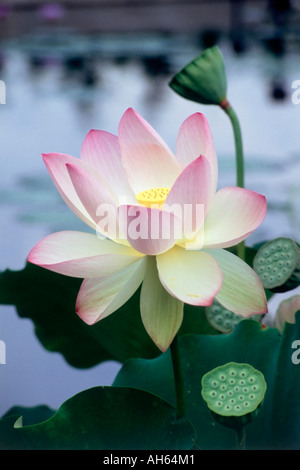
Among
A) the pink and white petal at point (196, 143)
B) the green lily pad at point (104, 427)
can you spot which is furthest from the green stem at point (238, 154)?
the green lily pad at point (104, 427)

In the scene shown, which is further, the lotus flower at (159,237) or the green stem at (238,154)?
the green stem at (238,154)

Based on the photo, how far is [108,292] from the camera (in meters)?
0.44

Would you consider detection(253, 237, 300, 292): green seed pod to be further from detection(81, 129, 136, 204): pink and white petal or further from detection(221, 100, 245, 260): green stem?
detection(81, 129, 136, 204): pink and white petal

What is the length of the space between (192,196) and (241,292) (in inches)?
3.5

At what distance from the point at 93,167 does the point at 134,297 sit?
7.3 inches

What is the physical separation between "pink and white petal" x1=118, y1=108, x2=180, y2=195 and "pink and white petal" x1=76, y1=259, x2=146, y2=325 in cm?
8

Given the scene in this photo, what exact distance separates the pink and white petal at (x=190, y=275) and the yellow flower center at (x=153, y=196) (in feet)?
0.16

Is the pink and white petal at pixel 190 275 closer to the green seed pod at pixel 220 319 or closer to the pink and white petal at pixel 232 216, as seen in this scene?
the pink and white petal at pixel 232 216

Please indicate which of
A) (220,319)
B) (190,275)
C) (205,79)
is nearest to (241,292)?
(190,275)

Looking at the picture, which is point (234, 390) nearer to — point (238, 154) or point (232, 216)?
point (232, 216)

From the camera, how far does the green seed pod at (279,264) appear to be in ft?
1.76

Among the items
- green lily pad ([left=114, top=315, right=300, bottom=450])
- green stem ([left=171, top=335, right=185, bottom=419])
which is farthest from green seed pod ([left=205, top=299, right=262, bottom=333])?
green stem ([left=171, top=335, right=185, bottom=419])
